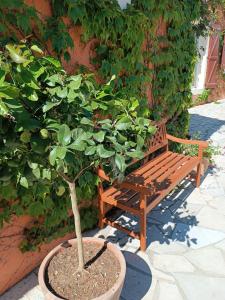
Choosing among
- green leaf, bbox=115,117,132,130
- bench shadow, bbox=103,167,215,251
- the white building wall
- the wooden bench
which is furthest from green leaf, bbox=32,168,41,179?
the white building wall

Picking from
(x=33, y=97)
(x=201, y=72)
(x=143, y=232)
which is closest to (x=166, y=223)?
(x=143, y=232)

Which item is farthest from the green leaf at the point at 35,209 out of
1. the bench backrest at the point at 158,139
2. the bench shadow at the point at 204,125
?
the bench shadow at the point at 204,125

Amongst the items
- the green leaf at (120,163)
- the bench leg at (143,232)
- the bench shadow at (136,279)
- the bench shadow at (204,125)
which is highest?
the green leaf at (120,163)

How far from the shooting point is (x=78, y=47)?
115 inches

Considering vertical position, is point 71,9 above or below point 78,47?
above

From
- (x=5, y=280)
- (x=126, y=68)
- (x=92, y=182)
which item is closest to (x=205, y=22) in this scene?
(x=126, y=68)

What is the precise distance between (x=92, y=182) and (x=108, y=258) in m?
1.07

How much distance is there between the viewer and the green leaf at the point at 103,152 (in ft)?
4.65

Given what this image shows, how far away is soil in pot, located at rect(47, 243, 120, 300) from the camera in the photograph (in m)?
2.11

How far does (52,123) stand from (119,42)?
2177 mm

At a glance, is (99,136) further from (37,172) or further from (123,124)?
(37,172)

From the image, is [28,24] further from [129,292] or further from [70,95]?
[129,292]

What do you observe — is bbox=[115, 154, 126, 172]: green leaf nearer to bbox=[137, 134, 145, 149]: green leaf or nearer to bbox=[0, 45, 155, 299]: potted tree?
bbox=[0, 45, 155, 299]: potted tree

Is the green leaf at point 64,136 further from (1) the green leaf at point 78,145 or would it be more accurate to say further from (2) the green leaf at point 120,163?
(2) the green leaf at point 120,163
